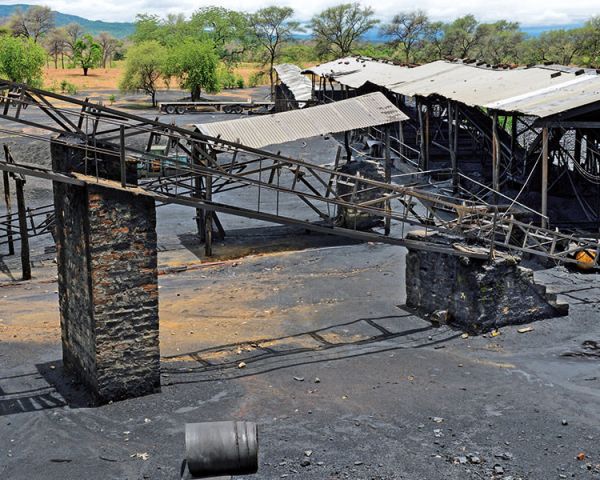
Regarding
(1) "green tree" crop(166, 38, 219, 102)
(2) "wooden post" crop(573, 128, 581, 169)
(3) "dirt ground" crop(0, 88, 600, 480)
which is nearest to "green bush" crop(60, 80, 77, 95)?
(1) "green tree" crop(166, 38, 219, 102)

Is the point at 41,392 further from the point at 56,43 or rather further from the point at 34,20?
the point at 34,20

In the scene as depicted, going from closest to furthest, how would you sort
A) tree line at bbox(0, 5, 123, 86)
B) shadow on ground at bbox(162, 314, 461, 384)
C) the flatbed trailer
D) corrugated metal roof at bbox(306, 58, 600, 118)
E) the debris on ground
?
shadow on ground at bbox(162, 314, 461, 384), the debris on ground, corrugated metal roof at bbox(306, 58, 600, 118), the flatbed trailer, tree line at bbox(0, 5, 123, 86)

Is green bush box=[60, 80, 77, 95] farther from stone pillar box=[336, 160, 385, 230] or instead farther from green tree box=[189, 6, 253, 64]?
stone pillar box=[336, 160, 385, 230]

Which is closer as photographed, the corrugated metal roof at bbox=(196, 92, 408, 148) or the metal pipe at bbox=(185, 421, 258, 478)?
the metal pipe at bbox=(185, 421, 258, 478)

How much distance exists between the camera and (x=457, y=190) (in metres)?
27.6

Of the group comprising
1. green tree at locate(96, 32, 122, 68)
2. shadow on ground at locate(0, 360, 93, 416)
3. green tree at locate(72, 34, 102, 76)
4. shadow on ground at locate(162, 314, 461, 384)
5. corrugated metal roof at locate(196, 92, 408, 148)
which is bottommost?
shadow on ground at locate(0, 360, 93, 416)

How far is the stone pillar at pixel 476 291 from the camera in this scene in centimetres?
1533

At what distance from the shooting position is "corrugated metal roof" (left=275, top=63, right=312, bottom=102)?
46406 millimetres

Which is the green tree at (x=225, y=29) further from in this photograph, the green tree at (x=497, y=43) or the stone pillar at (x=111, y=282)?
the stone pillar at (x=111, y=282)

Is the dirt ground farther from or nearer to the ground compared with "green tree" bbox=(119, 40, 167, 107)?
nearer to the ground

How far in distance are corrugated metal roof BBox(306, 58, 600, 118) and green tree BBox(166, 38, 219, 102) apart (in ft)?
64.9

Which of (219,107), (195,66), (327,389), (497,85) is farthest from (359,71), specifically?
(327,389)

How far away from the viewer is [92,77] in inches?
2906

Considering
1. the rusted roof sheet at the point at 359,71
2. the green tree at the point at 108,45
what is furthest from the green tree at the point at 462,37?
the green tree at the point at 108,45
